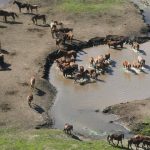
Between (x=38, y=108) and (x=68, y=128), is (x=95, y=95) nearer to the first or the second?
(x=38, y=108)

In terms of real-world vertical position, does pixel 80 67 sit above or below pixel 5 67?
above

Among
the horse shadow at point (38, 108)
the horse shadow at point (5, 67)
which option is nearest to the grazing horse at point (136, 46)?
the horse shadow at point (5, 67)

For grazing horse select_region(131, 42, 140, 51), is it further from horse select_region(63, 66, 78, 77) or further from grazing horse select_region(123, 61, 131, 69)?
horse select_region(63, 66, 78, 77)

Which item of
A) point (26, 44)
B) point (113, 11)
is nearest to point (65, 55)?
point (26, 44)

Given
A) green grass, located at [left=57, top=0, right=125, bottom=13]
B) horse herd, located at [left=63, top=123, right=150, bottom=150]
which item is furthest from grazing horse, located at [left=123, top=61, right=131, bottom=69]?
green grass, located at [left=57, top=0, right=125, bottom=13]

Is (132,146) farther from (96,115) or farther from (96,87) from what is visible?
(96,87)

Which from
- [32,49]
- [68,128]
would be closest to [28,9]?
[32,49]
